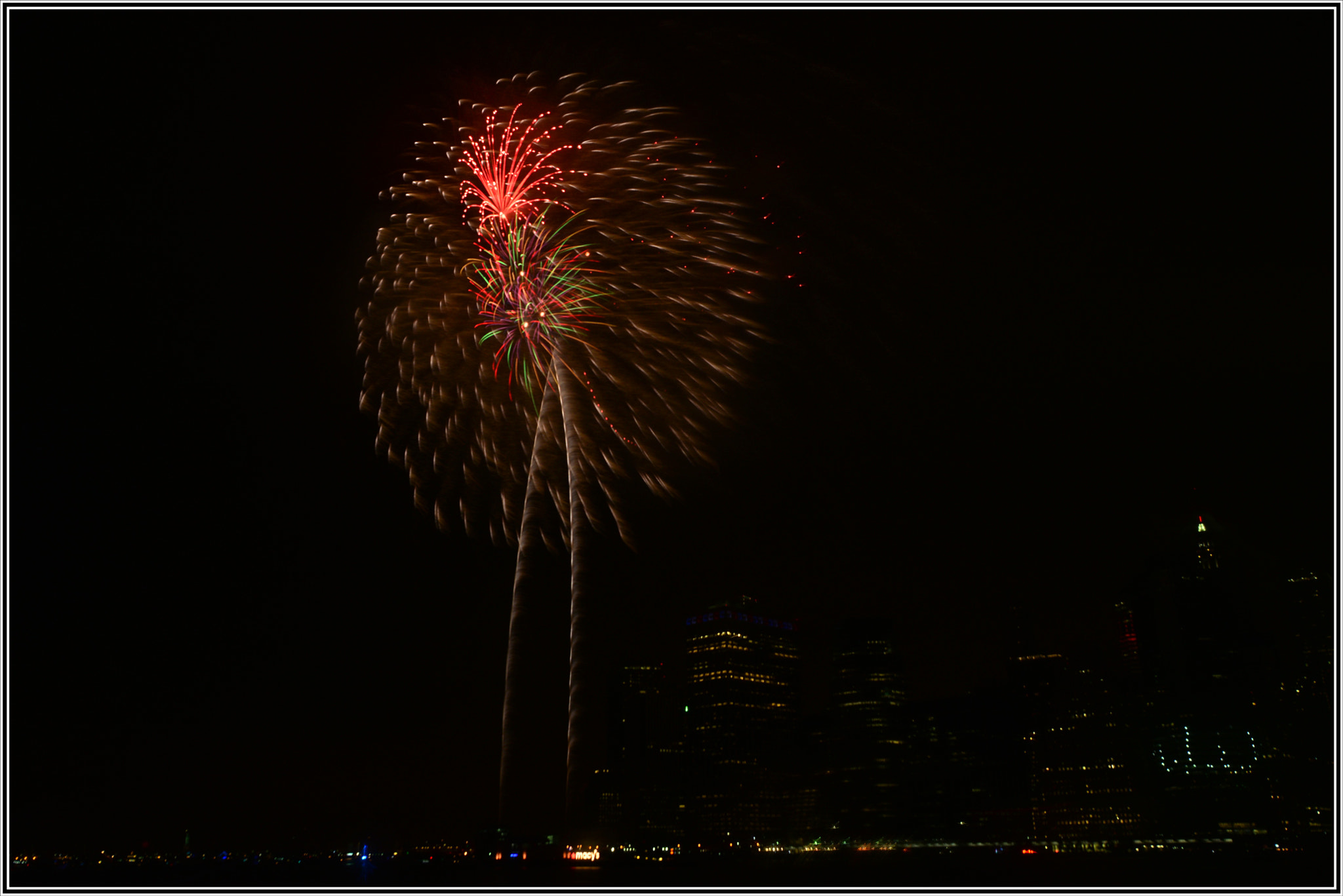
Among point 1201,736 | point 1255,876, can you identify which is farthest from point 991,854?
point 1255,876

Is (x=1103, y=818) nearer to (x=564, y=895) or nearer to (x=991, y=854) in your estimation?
(x=991, y=854)

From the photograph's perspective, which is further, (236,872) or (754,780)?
(754,780)

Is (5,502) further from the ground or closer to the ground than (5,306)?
closer to the ground

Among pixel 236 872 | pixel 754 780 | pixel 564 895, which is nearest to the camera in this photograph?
pixel 564 895

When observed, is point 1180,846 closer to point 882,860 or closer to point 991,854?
point 991,854

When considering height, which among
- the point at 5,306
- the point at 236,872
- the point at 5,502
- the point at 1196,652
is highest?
the point at 1196,652

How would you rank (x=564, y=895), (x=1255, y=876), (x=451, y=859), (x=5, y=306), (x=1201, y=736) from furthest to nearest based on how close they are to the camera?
(x=1201, y=736) < (x=451, y=859) < (x=1255, y=876) < (x=564, y=895) < (x=5, y=306)

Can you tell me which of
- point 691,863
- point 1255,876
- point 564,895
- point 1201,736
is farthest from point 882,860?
point 564,895
